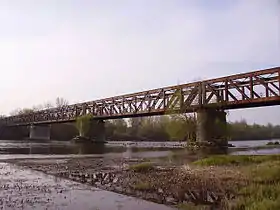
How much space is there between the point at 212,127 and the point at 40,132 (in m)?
90.5

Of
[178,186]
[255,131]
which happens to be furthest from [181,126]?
[255,131]

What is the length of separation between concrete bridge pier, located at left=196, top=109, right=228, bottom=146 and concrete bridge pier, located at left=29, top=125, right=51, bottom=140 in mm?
85091

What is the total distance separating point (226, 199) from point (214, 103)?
49840 mm

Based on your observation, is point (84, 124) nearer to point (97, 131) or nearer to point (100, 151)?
point (97, 131)

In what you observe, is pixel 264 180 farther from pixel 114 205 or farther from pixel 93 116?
pixel 93 116

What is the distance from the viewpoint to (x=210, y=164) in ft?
87.7

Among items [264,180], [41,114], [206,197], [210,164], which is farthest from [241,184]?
[41,114]

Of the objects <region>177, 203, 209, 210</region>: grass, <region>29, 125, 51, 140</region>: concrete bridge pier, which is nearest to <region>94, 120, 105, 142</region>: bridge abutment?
<region>29, 125, 51, 140</region>: concrete bridge pier

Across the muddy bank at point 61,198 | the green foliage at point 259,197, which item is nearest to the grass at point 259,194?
the green foliage at point 259,197

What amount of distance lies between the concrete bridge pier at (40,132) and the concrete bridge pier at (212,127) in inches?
3350

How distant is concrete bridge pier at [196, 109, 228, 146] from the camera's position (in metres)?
57.8

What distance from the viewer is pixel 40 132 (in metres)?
136

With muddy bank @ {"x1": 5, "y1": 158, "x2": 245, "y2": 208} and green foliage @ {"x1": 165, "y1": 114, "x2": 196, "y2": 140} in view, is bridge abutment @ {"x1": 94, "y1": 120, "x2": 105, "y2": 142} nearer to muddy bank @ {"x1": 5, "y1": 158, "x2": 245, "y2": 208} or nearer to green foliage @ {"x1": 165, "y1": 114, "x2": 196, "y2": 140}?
green foliage @ {"x1": 165, "y1": 114, "x2": 196, "y2": 140}

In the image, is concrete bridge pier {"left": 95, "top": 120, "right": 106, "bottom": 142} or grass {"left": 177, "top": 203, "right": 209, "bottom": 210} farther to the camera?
concrete bridge pier {"left": 95, "top": 120, "right": 106, "bottom": 142}
